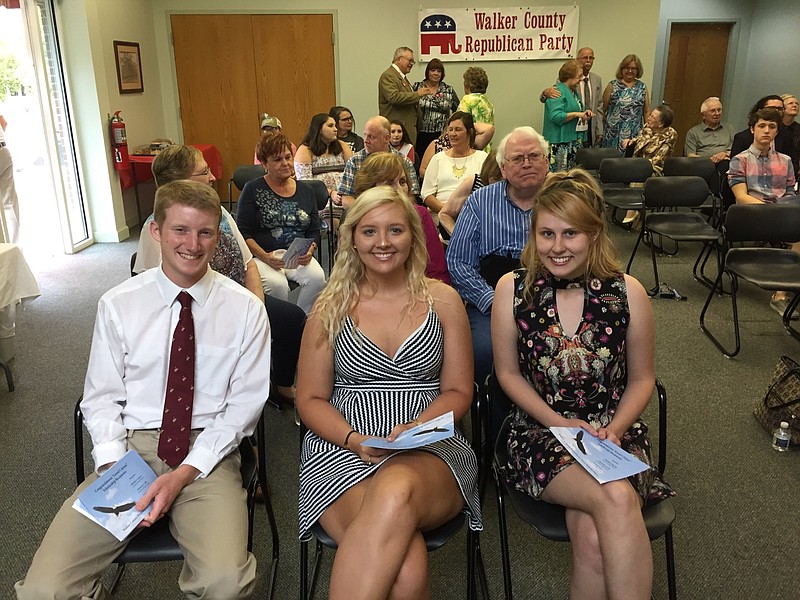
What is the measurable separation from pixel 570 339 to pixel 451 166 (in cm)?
277

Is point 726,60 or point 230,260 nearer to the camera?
point 230,260

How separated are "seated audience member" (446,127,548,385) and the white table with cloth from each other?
2.19 metres

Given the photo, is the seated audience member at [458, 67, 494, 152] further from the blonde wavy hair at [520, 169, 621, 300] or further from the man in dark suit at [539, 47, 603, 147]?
the blonde wavy hair at [520, 169, 621, 300]

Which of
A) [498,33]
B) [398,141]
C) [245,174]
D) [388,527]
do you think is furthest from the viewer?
[498,33]

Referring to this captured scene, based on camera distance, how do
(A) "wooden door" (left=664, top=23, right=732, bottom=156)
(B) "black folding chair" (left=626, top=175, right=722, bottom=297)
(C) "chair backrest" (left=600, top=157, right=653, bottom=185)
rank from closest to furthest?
(B) "black folding chair" (left=626, top=175, right=722, bottom=297) → (C) "chair backrest" (left=600, top=157, right=653, bottom=185) → (A) "wooden door" (left=664, top=23, right=732, bottom=156)

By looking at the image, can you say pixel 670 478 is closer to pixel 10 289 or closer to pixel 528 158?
pixel 528 158

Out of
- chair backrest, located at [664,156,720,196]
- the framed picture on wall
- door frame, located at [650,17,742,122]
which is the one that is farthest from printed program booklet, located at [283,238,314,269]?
door frame, located at [650,17,742,122]

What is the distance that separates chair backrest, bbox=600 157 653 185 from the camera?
5918 millimetres

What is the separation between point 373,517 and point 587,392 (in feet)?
2.39

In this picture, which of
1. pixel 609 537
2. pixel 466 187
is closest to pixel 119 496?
pixel 609 537

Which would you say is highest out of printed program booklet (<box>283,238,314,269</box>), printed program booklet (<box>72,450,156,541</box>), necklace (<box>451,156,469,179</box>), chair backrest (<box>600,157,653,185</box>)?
necklace (<box>451,156,469,179</box>)

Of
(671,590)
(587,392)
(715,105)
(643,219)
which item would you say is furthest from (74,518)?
(715,105)

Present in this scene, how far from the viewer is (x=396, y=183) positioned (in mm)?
2977

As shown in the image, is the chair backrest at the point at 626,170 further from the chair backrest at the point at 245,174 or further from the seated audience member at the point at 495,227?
the seated audience member at the point at 495,227
